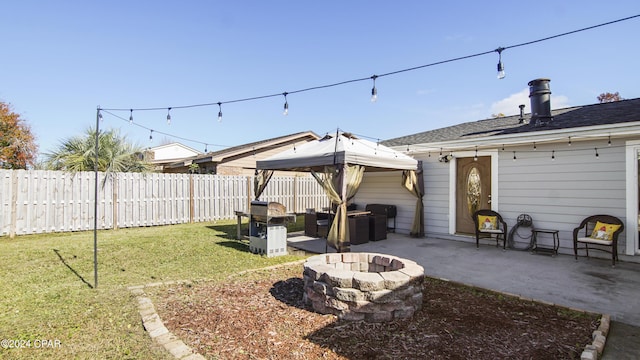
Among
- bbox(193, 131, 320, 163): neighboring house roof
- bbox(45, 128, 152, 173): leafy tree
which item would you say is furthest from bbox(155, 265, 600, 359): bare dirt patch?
bbox(193, 131, 320, 163): neighboring house roof

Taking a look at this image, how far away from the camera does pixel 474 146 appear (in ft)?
24.1

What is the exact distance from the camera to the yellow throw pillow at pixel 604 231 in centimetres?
541

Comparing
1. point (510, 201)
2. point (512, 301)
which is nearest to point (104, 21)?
point (512, 301)

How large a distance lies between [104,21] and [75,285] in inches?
260

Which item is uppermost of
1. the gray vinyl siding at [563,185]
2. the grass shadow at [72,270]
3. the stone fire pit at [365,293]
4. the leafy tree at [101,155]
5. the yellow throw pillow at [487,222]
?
the leafy tree at [101,155]

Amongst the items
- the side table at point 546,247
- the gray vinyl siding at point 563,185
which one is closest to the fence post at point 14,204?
the gray vinyl siding at point 563,185

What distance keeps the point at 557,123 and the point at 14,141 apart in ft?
90.8

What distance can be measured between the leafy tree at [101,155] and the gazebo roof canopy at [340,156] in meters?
5.63

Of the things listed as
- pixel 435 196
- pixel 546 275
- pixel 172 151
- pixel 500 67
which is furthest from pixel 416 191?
pixel 172 151

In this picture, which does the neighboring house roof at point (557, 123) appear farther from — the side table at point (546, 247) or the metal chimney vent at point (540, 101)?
the side table at point (546, 247)

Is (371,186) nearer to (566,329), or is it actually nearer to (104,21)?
(566,329)

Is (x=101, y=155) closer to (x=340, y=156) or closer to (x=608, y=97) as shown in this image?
(x=340, y=156)

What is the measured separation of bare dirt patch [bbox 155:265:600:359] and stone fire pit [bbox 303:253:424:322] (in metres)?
0.09

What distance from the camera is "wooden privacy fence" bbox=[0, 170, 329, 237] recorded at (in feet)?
26.2
